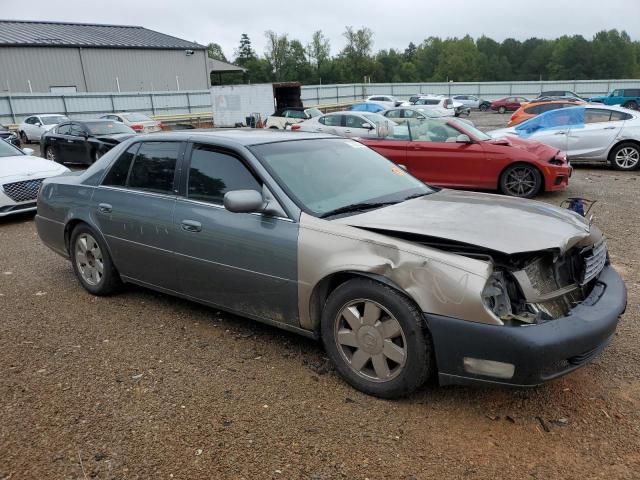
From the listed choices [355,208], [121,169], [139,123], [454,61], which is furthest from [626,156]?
[454,61]

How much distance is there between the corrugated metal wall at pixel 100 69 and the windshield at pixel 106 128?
88.1 ft

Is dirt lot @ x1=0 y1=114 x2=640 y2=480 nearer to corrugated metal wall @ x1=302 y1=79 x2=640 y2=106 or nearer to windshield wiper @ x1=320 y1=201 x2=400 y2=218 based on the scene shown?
windshield wiper @ x1=320 y1=201 x2=400 y2=218

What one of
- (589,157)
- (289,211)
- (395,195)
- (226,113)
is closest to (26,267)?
(289,211)

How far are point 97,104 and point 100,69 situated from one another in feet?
41.4

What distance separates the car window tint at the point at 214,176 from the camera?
3.78m

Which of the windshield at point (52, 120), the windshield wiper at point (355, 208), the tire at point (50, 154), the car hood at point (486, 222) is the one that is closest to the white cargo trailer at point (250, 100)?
the windshield at point (52, 120)

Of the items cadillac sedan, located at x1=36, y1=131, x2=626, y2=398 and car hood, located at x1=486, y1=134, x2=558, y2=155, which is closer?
cadillac sedan, located at x1=36, y1=131, x2=626, y2=398

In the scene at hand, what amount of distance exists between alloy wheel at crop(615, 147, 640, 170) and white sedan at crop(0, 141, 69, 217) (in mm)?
11678

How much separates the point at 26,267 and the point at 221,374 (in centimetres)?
381

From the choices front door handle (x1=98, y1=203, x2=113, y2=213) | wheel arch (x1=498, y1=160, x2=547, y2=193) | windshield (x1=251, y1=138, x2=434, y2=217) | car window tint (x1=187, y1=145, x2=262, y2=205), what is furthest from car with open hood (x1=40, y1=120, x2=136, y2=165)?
windshield (x1=251, y1=138, x2=434, y2=217)

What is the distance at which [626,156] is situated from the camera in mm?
11773

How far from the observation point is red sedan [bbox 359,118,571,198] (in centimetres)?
914

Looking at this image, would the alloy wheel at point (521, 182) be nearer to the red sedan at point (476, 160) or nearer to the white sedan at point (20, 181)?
the red sedan at point (476, 160)

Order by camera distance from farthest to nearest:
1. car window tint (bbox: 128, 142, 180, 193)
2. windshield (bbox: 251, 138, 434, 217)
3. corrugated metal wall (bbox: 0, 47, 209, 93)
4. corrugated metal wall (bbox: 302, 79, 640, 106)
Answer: corrugated metal wall (bbox: 302, 79, 640, 106) < corrugated metal wall (bbox: 0, 47, 209, 93) < car window tint (bbox: 128, 142, 180, 193) < windshield (bbox: 251, 138, 434, 217)
